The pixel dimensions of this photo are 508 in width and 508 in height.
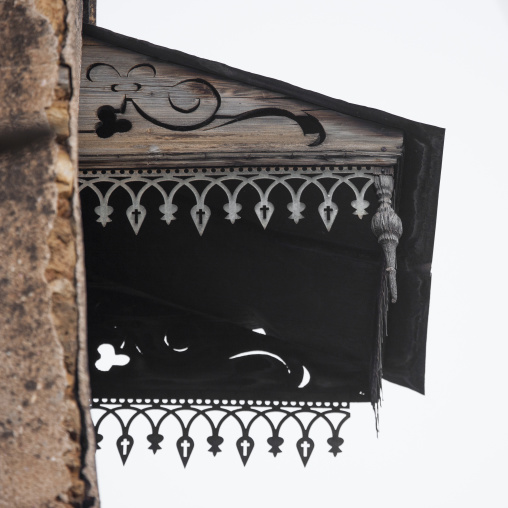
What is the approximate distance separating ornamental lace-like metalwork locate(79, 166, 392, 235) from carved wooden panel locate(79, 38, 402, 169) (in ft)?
0.11

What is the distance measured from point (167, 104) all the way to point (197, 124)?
0.15 metres

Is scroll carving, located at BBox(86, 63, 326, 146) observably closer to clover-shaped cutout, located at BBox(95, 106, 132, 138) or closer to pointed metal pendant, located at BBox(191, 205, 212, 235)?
clover-shaped cutout, located at BBox(95, 106, 132, 138)

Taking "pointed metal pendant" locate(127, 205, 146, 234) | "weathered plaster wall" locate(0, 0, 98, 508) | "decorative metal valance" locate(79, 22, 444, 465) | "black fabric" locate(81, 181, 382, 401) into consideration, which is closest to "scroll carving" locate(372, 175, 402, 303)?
"decorative metal valance" locate(79, 22, 444, 465)

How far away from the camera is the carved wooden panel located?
11.4 ft

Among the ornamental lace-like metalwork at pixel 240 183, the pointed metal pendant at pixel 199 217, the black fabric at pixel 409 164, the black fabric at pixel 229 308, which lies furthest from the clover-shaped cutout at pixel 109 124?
the black fabric at pixel 229 308

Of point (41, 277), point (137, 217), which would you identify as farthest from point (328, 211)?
point (41, 277)

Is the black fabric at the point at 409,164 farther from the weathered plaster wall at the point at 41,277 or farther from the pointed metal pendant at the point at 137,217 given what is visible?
the weathered plaster wall at the point at 41,277

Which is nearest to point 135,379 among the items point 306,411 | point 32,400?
point 306,411

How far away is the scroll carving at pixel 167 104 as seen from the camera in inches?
140

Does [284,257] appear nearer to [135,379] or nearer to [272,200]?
[272,200]

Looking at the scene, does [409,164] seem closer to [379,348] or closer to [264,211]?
[264,211]

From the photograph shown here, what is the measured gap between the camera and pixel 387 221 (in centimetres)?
344

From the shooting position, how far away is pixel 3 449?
213 centimetres

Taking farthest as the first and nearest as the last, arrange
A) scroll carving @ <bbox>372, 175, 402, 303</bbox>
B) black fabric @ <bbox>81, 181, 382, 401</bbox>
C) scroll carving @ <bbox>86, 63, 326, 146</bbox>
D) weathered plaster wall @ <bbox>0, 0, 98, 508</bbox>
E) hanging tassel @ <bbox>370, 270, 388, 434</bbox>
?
1. black fabric @ <bbox>81, 181, 382, 401</bbox>
2. hanging tassel @ <bbox>370, 270, 388, 434</bbox>
3. scroll carving @ <bbox>86, 63, 326, 146</bbox>
4. scroll carving @ <bbox>372, 175, 402, 303</bbox>
5. weathered plaster wall @ <bbox>0, 0, 98, 508</bbox>
